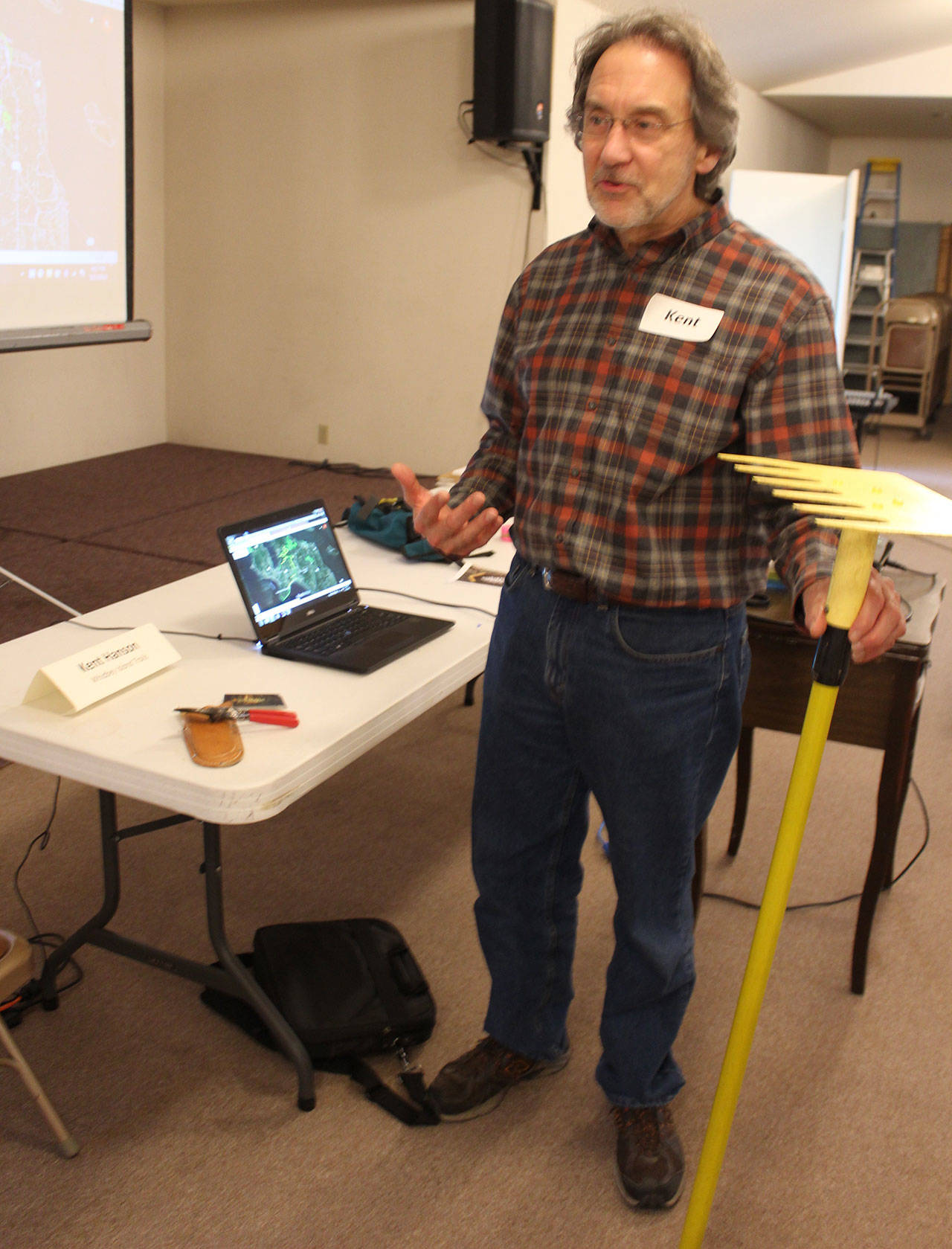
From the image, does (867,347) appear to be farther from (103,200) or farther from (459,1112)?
(459,1112)

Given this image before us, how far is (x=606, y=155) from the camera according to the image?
1293 mm

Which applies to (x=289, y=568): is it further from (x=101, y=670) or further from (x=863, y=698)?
(x=863, y=698)

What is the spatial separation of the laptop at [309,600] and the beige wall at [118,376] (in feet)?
14.4

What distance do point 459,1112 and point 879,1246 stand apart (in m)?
0.63

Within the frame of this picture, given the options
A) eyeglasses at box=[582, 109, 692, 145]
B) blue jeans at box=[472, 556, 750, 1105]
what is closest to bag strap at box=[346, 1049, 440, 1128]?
blue jeans at box=[472, 556, 750, 1105]

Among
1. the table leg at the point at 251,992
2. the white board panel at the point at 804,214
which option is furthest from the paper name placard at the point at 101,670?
the white board panel at the point at 804,214

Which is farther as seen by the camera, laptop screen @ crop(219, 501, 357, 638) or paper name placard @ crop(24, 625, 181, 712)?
laptop screen @ crop(219, 501, 357, 638)

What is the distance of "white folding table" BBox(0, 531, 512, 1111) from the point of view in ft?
4.75

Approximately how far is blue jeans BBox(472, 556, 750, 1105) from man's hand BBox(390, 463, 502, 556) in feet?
0.26

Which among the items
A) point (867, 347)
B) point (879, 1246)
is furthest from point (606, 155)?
point (867, 347)

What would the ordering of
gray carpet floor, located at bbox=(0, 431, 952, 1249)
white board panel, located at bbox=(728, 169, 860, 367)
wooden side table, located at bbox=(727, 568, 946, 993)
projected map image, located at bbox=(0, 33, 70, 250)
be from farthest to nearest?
1. white board panel, located at bbox=(728, 169, 860, 367)
2. projected map image, located at bbox=(0, 33, 70, 250)
3. wooden side table, located at bbox=(727, 568, 946, 993)
4. gray carpet floor, located at bbox=(0, 431, 952, 1249)

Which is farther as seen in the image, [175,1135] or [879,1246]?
[175,1135]

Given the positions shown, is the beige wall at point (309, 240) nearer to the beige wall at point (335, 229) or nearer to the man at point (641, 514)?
the beige wall at point (335, 229)

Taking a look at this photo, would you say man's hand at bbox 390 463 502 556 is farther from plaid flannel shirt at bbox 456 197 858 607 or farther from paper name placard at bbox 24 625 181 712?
paper name placard at bbox 24 625 181 712
